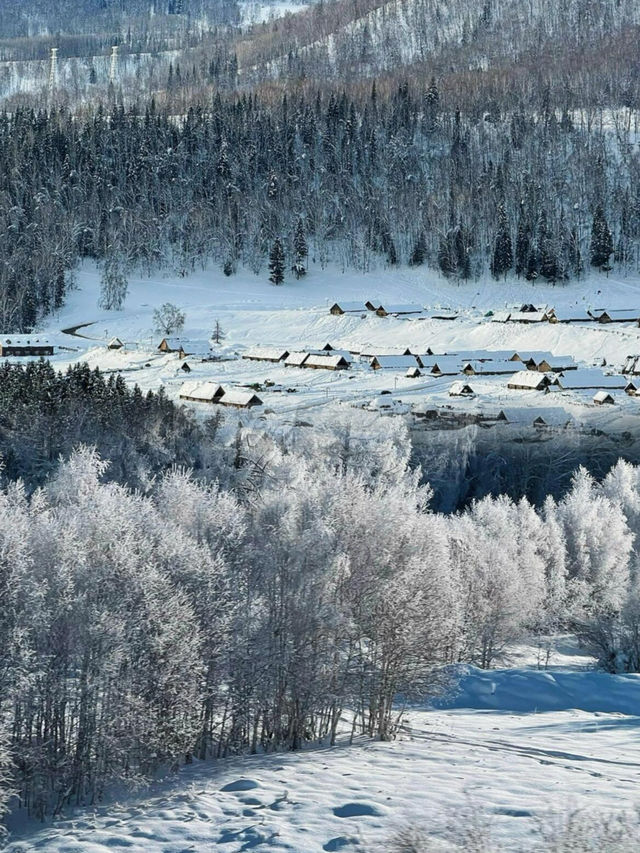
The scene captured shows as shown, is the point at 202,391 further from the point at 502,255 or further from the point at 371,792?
the point at 502,255

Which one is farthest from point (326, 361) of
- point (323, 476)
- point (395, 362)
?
point (323, 476)

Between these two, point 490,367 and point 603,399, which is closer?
point 603,399

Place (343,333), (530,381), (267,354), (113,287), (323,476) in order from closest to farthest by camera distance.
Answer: (323,476) < (530,381) < (267,354) < (343,333) < (113,287)

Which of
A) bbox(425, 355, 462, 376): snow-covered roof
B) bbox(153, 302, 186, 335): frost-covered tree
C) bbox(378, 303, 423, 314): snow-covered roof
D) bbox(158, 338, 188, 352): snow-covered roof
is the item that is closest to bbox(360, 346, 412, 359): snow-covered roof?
bbox(425, 355, 462, 376): snow-covered roof

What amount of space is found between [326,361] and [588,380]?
68.0ft

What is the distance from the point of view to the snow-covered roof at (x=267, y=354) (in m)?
88.8

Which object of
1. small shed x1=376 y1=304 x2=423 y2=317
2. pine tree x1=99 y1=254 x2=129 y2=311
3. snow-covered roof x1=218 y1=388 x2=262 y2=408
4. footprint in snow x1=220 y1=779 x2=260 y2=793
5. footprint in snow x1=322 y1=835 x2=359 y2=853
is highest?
pine tree x1=99 y1=254 x2=129 y2=311

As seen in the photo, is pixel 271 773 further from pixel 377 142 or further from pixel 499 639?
pixel 377 142

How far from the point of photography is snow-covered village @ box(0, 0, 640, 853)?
2141cm

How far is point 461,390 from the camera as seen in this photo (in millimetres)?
76500

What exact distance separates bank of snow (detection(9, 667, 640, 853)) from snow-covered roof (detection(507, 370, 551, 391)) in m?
54.0

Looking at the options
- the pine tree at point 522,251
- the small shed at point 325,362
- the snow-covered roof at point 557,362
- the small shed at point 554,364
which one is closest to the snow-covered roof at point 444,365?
the small shed at point 554,364

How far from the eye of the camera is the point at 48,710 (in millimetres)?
22688

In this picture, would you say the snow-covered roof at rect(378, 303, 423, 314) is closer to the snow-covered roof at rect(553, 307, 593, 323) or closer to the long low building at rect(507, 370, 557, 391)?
the snow-covered roof at rect(553, 307, 593, 323)
